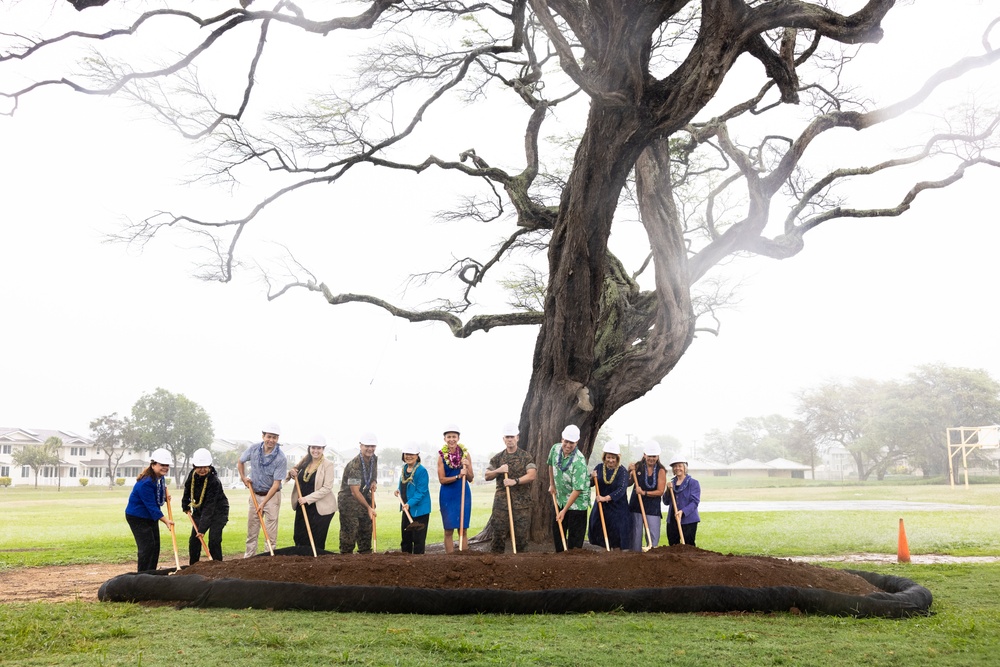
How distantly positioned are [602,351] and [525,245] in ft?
14.5

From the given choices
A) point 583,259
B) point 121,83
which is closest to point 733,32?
point 583,259

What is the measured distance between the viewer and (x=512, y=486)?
29.6 feet

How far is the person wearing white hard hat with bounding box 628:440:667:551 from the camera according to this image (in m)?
8.99

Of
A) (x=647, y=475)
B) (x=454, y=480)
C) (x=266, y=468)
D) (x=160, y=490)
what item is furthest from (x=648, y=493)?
(x=160, y=490)

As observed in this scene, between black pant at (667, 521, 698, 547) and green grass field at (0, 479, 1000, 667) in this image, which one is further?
black pant at (667, 521, 698, 547)

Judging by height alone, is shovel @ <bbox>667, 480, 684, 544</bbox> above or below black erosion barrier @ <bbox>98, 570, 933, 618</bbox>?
above

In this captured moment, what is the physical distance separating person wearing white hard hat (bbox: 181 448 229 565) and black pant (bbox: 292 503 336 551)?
971 millimetres

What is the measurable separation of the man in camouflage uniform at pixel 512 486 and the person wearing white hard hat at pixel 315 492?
183cm

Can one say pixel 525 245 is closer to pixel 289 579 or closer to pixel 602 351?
pixel 602 351

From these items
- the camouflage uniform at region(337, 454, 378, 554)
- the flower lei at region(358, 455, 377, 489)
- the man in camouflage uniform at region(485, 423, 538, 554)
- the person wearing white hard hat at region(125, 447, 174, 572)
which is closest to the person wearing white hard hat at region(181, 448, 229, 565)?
the person wearing white hard hat at region(125, 447, 174, 572)

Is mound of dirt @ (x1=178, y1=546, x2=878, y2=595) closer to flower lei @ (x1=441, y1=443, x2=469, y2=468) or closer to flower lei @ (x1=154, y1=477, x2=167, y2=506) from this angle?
flower lei @ (x1=154, y1=477, x2=167, y2=506)

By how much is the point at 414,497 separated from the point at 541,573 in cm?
237

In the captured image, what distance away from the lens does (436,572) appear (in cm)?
659

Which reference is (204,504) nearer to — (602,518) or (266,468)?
(266,468)
